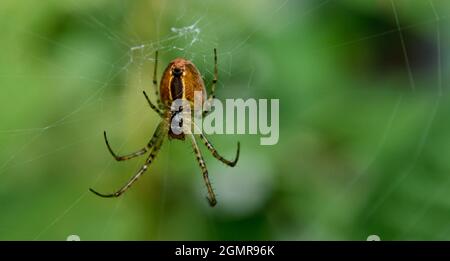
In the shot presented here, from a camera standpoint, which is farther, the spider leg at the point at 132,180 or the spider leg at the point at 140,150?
the spider leg at the point at 140,150

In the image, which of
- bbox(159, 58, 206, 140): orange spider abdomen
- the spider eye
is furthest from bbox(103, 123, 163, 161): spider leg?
the spider eye

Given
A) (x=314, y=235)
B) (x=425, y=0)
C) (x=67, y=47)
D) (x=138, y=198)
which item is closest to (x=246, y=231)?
(x=314, y=235)

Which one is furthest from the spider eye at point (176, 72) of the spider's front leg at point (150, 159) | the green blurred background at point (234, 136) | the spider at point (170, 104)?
the spider's front leg at point (150, 159)

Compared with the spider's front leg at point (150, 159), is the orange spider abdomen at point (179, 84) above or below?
above

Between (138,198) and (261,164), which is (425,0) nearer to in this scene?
(261,164)

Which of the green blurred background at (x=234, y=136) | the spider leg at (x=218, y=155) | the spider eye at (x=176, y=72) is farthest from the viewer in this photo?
the spider leg at (x=218, y=155)

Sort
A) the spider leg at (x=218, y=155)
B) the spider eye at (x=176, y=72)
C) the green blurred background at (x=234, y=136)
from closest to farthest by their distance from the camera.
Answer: the green blurred background at (x=234, y=136) → the spider eye at (x=176, y=72) → the spider leg at (x=218, y=155)

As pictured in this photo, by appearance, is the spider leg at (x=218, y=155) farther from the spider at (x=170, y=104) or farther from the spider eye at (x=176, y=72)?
the spider eye at (x=176, y=72)
